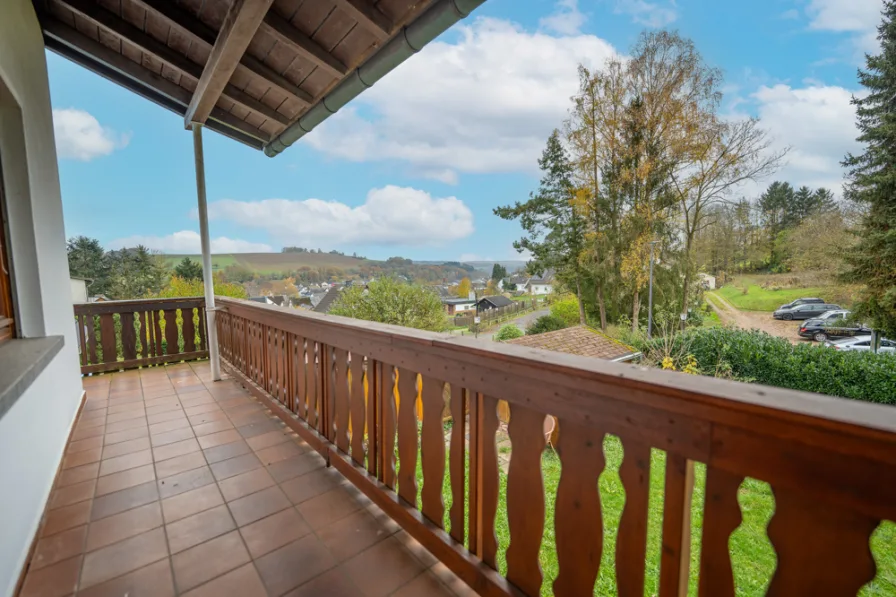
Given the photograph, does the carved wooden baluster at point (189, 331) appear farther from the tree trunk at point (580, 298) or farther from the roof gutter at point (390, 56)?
the tree trunk at point (580, 298)

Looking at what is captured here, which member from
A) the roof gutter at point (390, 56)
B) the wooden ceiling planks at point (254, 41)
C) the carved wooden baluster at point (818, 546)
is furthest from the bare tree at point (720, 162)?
the carved wooden baluster at point (818, 546)

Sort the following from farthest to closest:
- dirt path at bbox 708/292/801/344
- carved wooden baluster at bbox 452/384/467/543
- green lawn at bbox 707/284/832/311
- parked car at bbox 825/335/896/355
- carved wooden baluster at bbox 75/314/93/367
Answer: green lawn at bbox 707/284/832/311, dirt path at bbox 708/292/801/344, parked car at bbox 825/335/896/355, carved wooden baluster at bbox 75/314/93/367, carved wooden baluster at bbox 452/384/467/543

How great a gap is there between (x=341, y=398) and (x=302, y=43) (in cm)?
208

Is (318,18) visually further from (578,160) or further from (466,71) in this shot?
(578,160)

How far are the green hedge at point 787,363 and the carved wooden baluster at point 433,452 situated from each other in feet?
26.1

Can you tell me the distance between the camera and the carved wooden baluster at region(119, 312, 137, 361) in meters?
4.12

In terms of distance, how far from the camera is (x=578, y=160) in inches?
542

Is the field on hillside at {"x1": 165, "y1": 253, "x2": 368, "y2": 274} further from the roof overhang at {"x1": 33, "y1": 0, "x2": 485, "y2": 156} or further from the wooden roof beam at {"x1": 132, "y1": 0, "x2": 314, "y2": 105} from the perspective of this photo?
the wooden roof beam at {"x1": 132, "y1": 0, "x2": 314, "y2": 105}

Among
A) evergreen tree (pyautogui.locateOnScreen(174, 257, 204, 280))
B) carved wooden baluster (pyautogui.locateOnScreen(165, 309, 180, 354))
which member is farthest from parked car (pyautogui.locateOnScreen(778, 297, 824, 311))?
evergreen tree (pyautogui.locateOnScreen(174, 257, 204, 280))

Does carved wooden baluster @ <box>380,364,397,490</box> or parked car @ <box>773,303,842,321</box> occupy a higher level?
carved wooden baluster @ <box>380,364,397,490</box>

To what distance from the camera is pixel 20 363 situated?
4.54ft

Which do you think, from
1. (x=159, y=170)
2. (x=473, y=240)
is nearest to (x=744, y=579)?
(x=473, y=240)

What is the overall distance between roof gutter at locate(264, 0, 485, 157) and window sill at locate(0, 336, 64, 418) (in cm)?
203

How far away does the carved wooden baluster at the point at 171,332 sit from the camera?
171 inches
